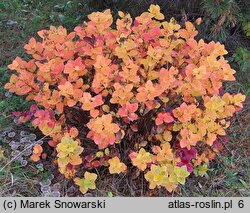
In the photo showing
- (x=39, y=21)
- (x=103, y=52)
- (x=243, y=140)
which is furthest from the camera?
(x=39, y=21)

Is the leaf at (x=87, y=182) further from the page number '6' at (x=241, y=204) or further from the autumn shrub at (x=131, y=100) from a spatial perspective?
the page number '6' at (x=241, y=204)

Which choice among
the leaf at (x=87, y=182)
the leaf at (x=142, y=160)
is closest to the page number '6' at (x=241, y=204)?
the leaf at (x=142, y=160)

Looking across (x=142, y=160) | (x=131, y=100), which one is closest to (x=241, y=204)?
(x=142, y=160)

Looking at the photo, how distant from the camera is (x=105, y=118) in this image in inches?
78.5

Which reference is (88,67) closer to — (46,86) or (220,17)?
(46,86)

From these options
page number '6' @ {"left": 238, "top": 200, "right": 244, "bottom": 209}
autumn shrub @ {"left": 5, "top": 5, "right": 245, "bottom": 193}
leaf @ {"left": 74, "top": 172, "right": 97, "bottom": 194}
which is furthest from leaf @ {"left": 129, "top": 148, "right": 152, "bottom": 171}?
page number '6' @ {"left": 238, "top": 200, "right": 244, "bottom": 209}

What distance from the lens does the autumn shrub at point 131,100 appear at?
208 centimetres

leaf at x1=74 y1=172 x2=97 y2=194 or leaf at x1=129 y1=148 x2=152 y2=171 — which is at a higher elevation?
leaf at x1=129 y1=148 x2=152 y2=171

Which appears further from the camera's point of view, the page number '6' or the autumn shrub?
the page number '6'

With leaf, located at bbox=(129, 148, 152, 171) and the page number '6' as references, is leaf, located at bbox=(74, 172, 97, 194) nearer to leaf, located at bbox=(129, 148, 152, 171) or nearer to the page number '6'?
leaf, located at bbox=(129, 148, 152, 171)

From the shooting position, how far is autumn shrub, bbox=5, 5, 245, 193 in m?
2.08

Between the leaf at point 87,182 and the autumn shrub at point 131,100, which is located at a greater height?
the autumn shrub at point 131,100

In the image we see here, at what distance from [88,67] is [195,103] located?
0.61 m

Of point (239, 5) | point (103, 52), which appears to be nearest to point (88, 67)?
point (103, 52)
